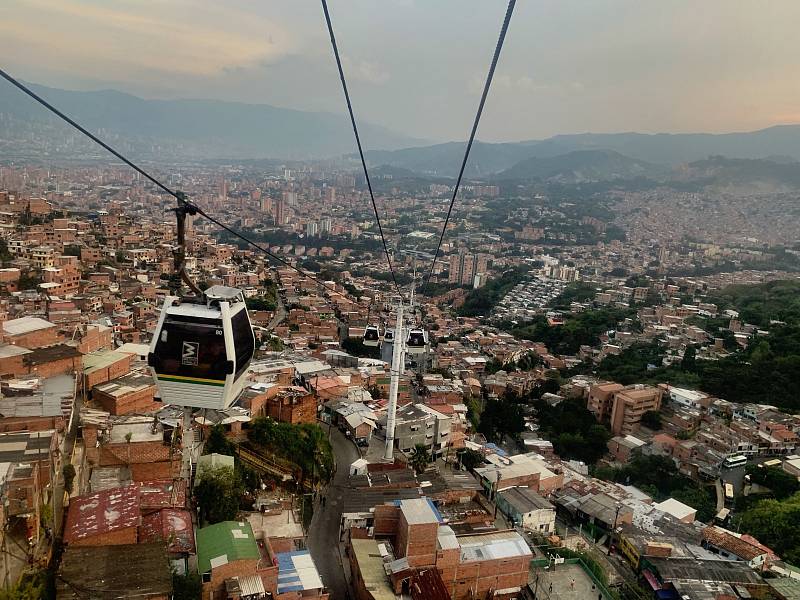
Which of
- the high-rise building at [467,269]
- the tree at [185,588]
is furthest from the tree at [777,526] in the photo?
the high-rise building at [467,269]

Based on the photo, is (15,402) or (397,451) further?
(397,451)

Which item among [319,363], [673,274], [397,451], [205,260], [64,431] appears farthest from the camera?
[673,274]

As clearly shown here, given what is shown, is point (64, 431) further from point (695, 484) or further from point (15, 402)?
point (695, 484)

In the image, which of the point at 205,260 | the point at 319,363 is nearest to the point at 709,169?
the point at 205,260

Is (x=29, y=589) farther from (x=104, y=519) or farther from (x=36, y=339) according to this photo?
(x=36, y=339)

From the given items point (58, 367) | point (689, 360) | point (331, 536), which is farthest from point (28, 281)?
point (689, 360)

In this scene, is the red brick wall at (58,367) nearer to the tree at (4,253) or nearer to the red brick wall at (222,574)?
the red brick wall at (222,574)

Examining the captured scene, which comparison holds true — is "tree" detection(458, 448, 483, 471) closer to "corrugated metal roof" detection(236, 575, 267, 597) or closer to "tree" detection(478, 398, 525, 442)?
"tree" detection(478, 398, 525, 442)
